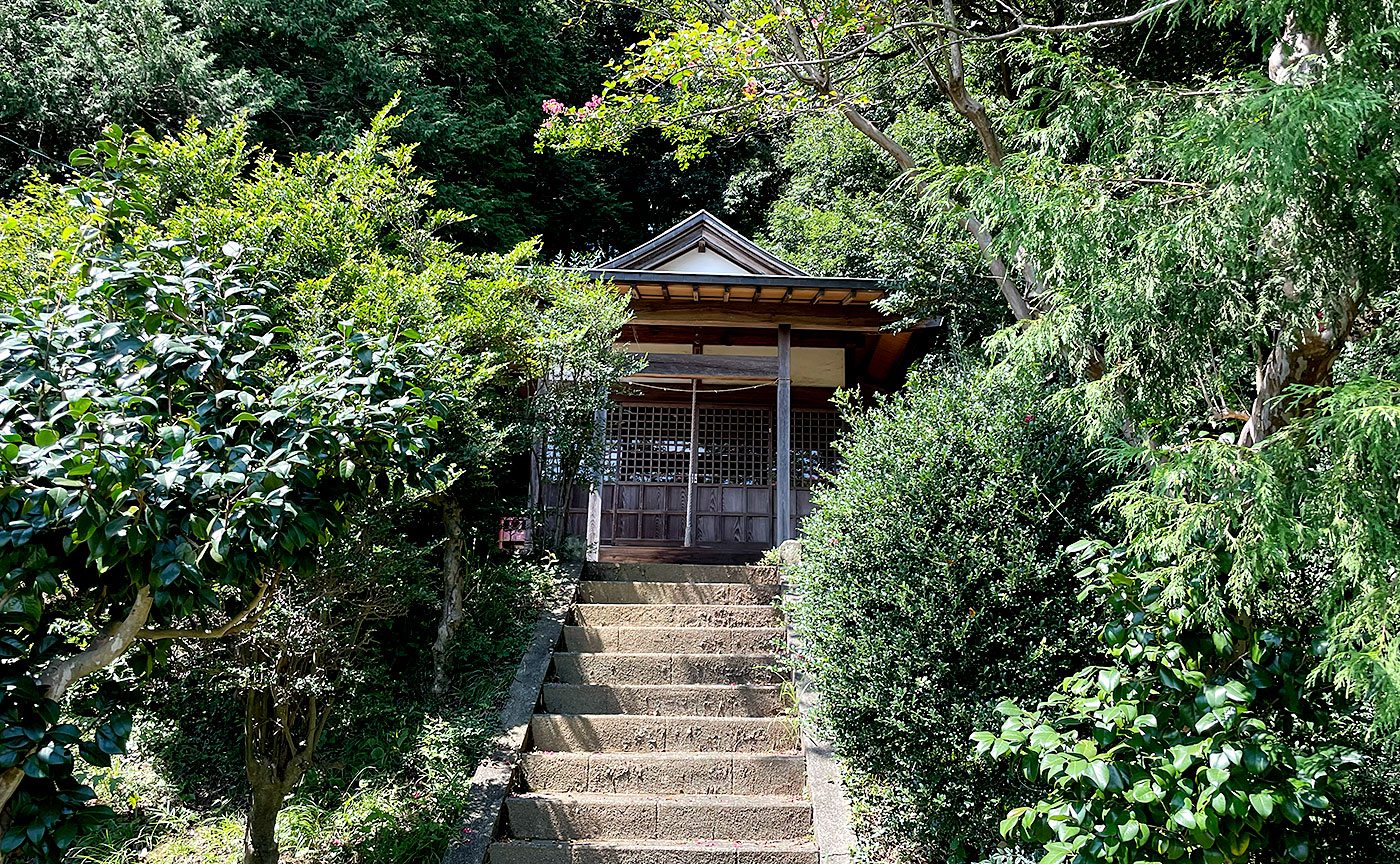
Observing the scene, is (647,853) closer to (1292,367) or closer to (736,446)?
(1292,367)

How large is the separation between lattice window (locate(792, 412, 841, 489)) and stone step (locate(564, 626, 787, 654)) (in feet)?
13.1

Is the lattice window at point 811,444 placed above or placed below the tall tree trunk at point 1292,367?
above

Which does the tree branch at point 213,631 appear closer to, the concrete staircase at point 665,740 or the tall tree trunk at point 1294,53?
the concrete staircase at point 665,740

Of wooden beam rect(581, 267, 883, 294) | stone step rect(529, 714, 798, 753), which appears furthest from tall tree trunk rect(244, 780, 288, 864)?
wooden beam rect(581, 267, 883, 294)

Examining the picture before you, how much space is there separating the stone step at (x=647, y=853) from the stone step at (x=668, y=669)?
1.48 m

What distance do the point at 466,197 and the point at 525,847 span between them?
1072cm

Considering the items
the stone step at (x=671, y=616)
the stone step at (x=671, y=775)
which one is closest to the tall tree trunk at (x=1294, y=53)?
the stone step at (x=671, y=775)

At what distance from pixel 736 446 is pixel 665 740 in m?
5.56

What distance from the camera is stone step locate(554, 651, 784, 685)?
605 cm

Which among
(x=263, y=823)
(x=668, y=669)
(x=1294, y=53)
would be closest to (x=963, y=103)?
(x=1294, y=53)

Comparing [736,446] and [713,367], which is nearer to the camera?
[713,367]

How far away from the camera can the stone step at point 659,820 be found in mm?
4781

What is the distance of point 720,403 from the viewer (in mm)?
10773

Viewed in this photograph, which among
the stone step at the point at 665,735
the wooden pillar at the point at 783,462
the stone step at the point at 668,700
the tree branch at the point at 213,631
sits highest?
the wooden pillar at the point at 783,462
